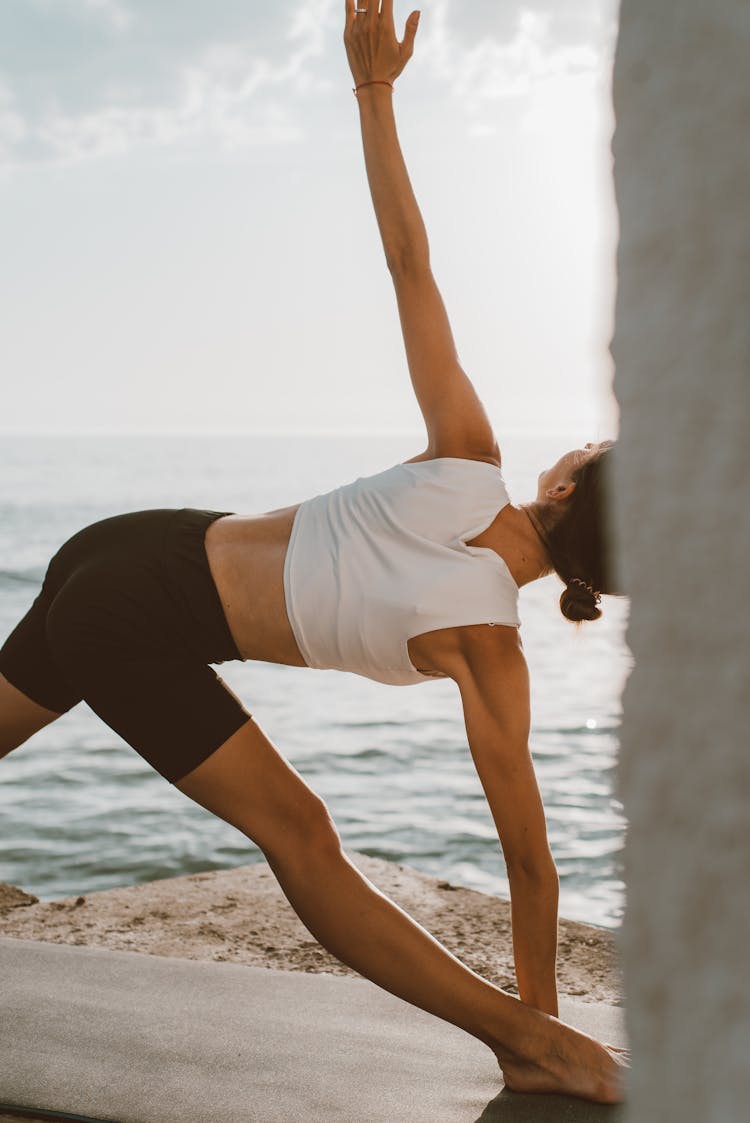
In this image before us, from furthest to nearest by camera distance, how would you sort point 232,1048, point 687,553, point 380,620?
point 232,1048
point 380,620
point 687,553

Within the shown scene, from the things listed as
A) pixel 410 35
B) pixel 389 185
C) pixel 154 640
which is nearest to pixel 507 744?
pixel 154 640

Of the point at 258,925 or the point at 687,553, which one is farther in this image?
the point at 258,925

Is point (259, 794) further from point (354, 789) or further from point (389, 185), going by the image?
point (354, 789)

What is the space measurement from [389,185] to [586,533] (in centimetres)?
69

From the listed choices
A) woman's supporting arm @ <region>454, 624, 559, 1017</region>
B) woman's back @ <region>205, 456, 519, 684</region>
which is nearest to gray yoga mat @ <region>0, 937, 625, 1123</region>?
woman's supporting arm @ <region>454, 624, 559, 1017</region>

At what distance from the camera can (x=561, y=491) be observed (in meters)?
Result: 2.02

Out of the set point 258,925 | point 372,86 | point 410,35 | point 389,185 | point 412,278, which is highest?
point 410,35

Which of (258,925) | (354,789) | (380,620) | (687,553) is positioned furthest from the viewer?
(354,789)

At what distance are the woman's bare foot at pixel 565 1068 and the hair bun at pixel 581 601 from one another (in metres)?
0.75

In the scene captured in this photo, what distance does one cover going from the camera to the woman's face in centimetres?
202

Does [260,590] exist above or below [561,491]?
below

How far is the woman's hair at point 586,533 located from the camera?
1.96 meters

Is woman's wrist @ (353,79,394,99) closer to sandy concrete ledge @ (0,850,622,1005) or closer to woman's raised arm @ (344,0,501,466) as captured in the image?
woman's raised arm @ (344,0,501,466)

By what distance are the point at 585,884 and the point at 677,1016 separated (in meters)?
4.79
